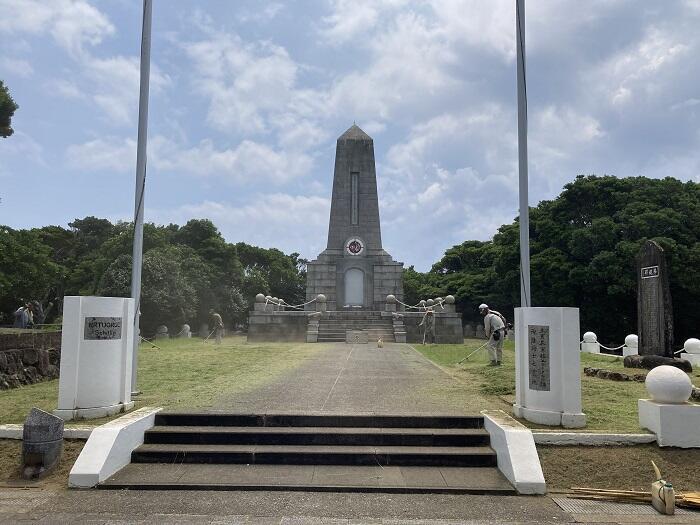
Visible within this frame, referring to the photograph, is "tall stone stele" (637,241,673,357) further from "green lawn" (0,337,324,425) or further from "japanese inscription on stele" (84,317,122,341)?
"japanese inscription on stele" (84,317,122,341)

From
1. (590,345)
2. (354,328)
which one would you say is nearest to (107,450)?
(590,345)

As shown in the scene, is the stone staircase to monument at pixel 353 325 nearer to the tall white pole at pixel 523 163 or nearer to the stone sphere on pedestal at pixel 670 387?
the tall white pole at pixel 523 163

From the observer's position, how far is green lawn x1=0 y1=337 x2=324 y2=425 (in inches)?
293

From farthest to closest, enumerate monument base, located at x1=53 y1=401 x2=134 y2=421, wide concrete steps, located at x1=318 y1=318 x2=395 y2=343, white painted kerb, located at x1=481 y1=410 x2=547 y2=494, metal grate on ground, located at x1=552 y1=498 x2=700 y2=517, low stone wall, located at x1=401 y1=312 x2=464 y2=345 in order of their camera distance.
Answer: low stone wall, located at x1=401 y1=312 x2=464 y2=345
wide concrete steps, located at x1=318 y1=318 x2=395 y2=343
monument base, located at x1=53 y1=401 x2=134 y2=421
white painted kerb, located at x1=481 y1=410 x2=547 y2=494
metal grate on ground, located at x1=552 y1=498 x2=700 y2=517

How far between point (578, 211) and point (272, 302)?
55.4 ft

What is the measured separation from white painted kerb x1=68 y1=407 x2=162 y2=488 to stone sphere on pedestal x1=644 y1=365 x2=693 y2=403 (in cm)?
574

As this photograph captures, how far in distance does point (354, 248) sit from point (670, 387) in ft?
75.7

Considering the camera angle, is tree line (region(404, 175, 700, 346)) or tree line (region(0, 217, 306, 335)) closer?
tree line (region(0, 217, 306, 335))

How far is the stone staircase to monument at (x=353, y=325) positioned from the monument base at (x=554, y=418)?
15.1 m

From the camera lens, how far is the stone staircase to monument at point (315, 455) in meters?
5.31

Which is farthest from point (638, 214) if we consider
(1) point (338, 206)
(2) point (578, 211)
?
(1) point (338, 206)

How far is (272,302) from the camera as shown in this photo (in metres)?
26.9

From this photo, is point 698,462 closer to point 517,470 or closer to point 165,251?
point 517,470

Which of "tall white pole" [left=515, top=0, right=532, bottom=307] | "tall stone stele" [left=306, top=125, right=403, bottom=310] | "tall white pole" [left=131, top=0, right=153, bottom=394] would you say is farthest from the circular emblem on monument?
"tall white pole" [left=131, top=0, right=153, bottom=394]
